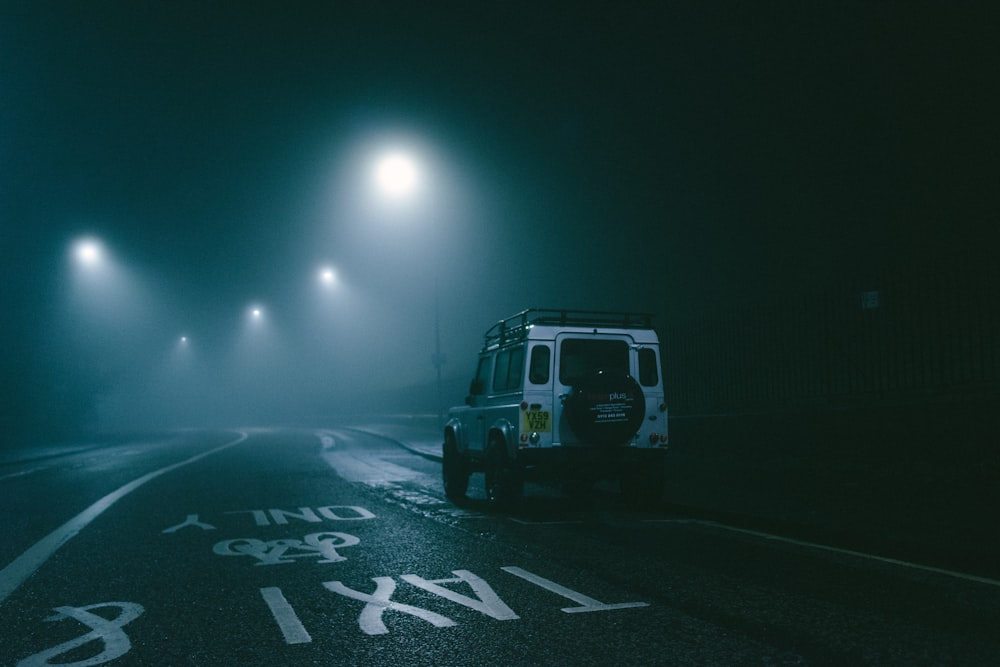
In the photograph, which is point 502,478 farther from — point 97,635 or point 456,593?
point 97,635

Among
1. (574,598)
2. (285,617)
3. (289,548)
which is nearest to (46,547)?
(289,548)

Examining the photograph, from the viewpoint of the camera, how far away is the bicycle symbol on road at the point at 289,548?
7.77 meters

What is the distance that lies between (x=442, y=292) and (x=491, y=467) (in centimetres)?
2578

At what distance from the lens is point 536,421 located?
1043 centimetres

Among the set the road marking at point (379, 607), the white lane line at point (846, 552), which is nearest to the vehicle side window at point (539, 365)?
the white lane line at point (846, 552)

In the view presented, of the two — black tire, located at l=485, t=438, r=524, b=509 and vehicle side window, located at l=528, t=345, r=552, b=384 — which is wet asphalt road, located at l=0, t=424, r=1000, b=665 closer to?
black tire, located at l=485, t=438, r=524, b=509

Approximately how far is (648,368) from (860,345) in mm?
3664

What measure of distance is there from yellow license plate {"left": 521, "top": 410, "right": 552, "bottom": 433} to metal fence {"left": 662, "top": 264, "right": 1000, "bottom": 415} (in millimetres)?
4932

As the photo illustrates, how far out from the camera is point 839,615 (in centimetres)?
534

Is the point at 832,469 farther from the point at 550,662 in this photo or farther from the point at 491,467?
the point at 550,662

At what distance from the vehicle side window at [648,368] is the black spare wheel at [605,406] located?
2.16 feet

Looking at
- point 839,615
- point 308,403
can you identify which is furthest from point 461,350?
point 308,403

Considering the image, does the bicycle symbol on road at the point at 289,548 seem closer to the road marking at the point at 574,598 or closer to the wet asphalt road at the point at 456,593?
the wet asphalt road at the point at 456,593

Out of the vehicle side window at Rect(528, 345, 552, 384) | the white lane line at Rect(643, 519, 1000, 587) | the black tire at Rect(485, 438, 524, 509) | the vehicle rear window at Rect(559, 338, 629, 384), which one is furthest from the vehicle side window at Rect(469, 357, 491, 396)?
the white lane line at Rect(643, 519, 1000, 587)
